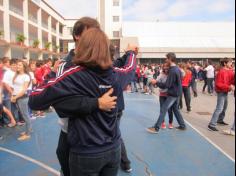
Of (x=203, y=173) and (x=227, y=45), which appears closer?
(x=203, y=173)

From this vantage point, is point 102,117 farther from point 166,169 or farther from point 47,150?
point 47,150

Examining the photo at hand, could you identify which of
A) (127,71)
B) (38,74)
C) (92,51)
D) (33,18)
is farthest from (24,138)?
(33,18)

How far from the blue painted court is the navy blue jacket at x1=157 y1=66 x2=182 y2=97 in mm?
1020

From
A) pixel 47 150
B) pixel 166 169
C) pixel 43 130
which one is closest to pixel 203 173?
pixel 166 169

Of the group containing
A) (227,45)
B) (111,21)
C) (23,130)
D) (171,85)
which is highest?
(111,21)

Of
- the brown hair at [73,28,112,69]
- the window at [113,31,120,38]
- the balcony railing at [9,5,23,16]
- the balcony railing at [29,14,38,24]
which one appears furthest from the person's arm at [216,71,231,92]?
the window at [113,31,120,38]

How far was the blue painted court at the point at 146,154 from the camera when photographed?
4.64 meters

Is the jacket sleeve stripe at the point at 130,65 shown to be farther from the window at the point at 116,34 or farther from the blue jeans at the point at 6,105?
the window at the point at 116,34

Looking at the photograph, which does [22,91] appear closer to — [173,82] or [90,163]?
[173,82]

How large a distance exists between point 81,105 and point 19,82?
16.2 feet

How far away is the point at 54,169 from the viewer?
462 centimetres

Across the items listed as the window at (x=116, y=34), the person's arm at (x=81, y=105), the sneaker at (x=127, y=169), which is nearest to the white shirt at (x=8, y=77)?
the sneaker at (x=127, y=169)

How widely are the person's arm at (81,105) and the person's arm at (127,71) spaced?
0.33m

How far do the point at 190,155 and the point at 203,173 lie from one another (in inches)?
32.8
